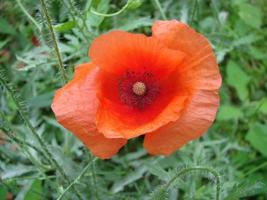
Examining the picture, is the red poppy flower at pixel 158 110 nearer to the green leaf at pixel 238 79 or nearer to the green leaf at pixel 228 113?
the green leaf at pixel 228 113

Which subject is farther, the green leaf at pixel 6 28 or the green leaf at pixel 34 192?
the green leaf at pixel 6 28

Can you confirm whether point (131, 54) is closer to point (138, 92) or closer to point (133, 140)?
point (138, 92)

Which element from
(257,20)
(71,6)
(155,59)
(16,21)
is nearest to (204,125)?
(155,59)

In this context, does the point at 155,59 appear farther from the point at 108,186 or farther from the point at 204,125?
the point at 108,186

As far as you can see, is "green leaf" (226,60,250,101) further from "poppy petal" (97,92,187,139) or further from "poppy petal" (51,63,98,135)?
"poppy petal" (51,63,98,135)

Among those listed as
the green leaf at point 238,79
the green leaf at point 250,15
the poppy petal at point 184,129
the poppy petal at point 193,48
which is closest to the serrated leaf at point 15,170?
the poppy petal at point 184,129

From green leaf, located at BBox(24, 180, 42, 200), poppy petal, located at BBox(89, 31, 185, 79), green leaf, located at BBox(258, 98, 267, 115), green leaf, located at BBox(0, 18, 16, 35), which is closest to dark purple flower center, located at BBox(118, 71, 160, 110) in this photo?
poppy petal, located at BBox(89, 31, 185, 79)

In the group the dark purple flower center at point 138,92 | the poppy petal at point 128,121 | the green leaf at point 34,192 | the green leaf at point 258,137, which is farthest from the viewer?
the green leaf at point 258,137
